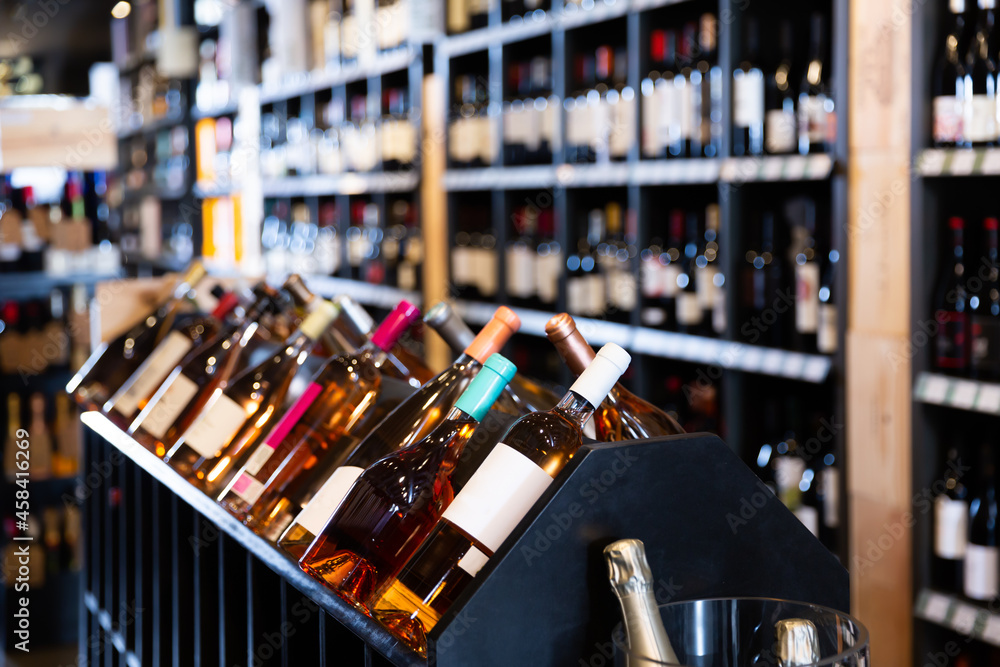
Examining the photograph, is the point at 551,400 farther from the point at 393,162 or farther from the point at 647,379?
the point at 393,162

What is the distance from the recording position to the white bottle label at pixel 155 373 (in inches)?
62.6

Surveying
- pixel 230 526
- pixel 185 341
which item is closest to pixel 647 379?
pixel 185 341

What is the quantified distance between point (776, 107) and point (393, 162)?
5.60 ft

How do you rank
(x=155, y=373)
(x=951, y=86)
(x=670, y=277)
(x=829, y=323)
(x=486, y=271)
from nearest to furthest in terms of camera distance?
(x=155, y=373) < (x=951, y=86) < (x=829, y=323) < (x=670, y=277) < (x=486, y=271)

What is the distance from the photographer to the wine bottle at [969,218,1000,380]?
194cm

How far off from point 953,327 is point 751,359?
0.47 m

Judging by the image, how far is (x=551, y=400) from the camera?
46.6 inches

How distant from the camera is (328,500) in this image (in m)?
0.89

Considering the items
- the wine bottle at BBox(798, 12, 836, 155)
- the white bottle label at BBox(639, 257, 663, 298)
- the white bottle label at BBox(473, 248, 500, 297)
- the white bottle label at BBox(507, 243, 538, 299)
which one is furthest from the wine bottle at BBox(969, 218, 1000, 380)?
the white bottle label at BBox(473, 248, 500, 297)

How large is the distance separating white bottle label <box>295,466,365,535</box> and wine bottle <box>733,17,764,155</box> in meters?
1.76

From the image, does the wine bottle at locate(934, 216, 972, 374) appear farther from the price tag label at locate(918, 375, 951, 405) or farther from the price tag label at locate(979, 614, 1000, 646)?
the price tag label at locate(979, 614, 1000, 646)

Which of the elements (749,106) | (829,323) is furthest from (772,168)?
(829,323)

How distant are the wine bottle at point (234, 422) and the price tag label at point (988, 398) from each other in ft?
3.93

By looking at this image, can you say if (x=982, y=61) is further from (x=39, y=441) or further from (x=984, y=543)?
(x=39, y=441)
